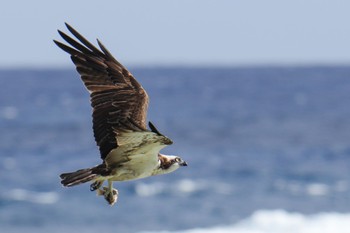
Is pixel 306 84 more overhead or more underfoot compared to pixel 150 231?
more overhead

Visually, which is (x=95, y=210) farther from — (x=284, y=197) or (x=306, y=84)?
(x=306, y=84)

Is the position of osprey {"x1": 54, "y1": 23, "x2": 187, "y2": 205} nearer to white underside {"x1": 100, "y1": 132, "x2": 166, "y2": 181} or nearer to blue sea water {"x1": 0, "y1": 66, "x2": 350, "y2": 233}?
white underside {"x1": 100, "y1": 132, "x2": 166, "y2": 181}

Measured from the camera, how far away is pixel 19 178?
124ft

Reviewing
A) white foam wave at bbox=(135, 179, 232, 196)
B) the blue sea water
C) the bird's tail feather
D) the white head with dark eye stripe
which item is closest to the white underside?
the white head with dark eye stripe

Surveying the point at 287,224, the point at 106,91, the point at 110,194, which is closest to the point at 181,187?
the point at 287,224

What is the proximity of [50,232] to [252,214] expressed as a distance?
5.96 meters

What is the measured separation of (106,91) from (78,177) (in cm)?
146

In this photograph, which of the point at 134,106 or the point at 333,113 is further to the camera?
the point at 333,113

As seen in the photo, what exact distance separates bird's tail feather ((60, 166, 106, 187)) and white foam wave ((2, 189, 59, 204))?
22.2 m

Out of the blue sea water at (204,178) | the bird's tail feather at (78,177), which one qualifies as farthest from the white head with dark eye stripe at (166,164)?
the blue sea water at (204,178)

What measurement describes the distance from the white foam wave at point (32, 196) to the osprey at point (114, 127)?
21328 mm

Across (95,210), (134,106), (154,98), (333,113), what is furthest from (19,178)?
(154,98)

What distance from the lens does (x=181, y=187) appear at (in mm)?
34969

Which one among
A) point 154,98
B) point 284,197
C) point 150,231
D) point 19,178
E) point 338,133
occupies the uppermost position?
point 154,98
